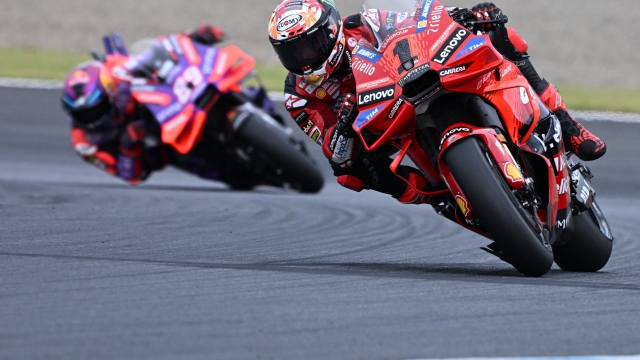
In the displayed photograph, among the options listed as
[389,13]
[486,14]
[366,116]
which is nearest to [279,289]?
[366,116]

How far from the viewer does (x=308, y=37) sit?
504 cm

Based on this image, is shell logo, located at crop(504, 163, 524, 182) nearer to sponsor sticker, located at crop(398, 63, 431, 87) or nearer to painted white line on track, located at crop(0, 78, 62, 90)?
sponsor sticker, located at crop(398, 63, 431, 87)

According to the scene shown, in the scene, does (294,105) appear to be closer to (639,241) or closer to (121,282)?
(121,282)

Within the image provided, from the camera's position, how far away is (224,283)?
14.5 ft

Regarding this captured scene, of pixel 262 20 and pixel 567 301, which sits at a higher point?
pixel 567 301

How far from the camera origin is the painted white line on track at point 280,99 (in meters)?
13.4

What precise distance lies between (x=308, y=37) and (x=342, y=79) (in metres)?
0.40

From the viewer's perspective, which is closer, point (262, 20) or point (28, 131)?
point (28, 131)

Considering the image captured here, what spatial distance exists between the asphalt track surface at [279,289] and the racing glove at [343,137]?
51 centimetres

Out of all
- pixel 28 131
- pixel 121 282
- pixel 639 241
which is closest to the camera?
pixel 121 282

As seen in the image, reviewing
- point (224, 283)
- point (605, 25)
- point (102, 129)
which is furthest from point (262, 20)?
point (224, 283)

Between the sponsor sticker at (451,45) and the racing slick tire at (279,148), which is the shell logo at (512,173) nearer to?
the sponsor sticker at (451,45)

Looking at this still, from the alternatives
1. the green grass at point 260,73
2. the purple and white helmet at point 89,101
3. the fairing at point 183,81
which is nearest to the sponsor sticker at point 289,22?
the fairing at point 183,81

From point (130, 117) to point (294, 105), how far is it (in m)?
5.33
